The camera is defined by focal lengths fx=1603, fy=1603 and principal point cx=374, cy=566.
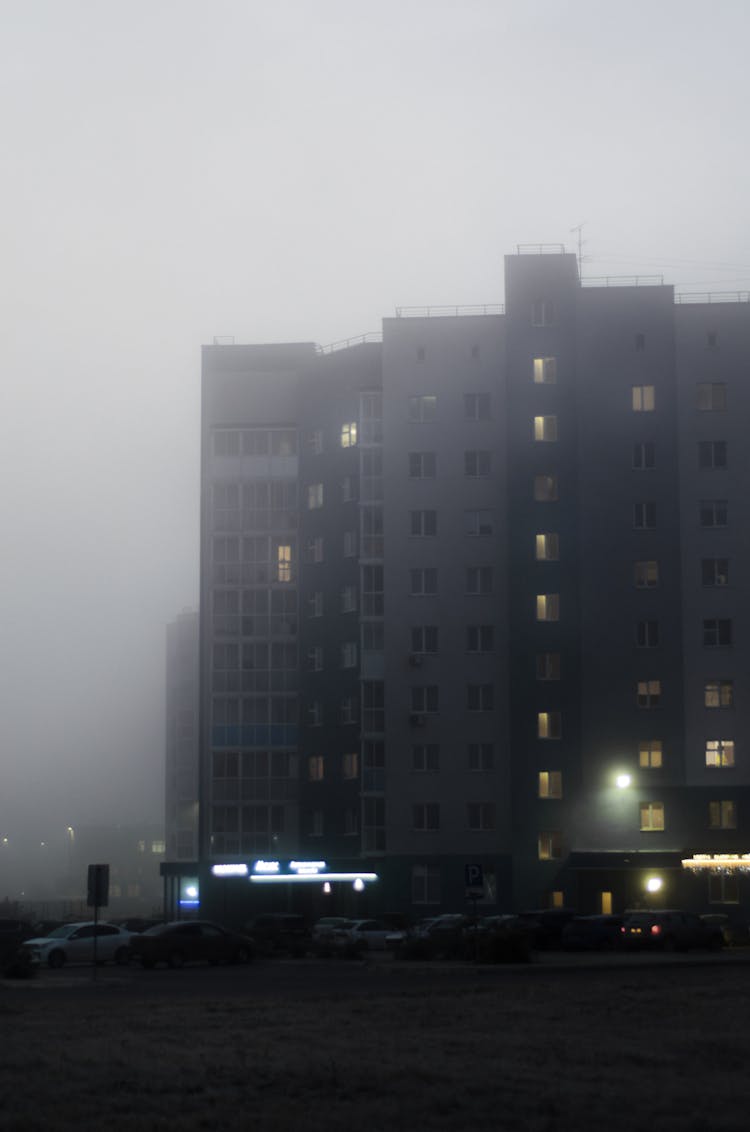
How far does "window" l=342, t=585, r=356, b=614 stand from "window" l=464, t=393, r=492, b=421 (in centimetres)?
1109

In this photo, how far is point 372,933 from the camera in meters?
63.6

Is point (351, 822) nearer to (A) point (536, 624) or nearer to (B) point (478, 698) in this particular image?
(B) point (478, 698)

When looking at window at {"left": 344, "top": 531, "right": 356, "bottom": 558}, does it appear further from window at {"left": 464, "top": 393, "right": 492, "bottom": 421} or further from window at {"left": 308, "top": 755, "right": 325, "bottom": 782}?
window at {"left": 308, "top": 755, "right": 325, "bottom": 782}

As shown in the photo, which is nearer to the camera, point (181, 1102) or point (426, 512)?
point (181, 1102)

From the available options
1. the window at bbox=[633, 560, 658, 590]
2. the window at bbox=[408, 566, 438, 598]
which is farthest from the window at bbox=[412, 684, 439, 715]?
the window at bbox=[633, 560, 658, 590]

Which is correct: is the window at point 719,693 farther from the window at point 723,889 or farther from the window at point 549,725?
the window at point 723,889

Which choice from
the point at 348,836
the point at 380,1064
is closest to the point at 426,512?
the point at 348,836

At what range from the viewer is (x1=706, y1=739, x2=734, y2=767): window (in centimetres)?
7719

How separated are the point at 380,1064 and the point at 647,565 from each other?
62.7m

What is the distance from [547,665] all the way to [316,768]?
1442 cm

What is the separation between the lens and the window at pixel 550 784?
7838 centimetres

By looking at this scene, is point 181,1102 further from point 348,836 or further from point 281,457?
point 281,457

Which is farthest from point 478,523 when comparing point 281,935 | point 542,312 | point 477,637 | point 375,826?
point 281,935

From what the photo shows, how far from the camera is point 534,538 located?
262 feet
